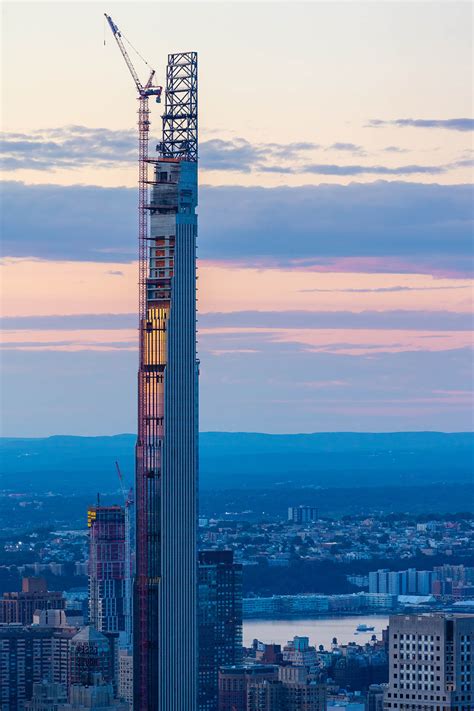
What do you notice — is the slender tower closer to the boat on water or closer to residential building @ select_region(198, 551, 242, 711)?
residential building @ select_region(198, 551, 242, 711)

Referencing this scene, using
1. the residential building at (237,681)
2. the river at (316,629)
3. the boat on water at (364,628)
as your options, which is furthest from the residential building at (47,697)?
the boat on water at (364,628)

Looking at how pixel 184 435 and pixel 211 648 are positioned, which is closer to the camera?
pixel 184 435

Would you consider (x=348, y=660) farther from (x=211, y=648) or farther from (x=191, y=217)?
(x=191, y=217)

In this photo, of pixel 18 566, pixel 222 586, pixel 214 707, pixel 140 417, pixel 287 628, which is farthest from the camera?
pixel 18 566

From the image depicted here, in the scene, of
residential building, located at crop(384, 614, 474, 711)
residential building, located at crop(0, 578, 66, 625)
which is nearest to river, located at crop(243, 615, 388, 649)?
residential building, located at crop(0, 578, 66, 625)

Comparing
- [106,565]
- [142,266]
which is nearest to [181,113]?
[142,266]

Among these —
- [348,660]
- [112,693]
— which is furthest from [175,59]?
[348,660]

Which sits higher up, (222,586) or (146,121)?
(146,121)
